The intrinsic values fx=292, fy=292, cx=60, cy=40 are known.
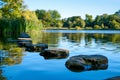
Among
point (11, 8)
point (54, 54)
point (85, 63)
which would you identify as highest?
point (11, 8)

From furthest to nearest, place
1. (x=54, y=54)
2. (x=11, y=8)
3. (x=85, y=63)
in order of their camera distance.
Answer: (x=11, y=8) < (x=54, y=54) < (x=85, y=63)

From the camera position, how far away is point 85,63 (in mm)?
20141

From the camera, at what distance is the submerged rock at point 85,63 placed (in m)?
20.1

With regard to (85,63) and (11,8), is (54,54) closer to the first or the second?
(85,63)

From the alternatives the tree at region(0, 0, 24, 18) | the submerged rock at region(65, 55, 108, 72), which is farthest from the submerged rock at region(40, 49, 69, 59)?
the tree at region(0, 0, 24, 18)

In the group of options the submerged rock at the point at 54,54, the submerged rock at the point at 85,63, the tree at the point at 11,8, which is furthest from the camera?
the tree at the point at 11,8

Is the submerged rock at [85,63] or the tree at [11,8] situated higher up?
the tree at [11,8]

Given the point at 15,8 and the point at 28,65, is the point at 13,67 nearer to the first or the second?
the point at 28,65

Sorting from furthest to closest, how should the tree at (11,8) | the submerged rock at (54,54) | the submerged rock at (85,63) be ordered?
the tree at (11,8)
the submerged rock at (54,54)
the submerged rock at (85,63)

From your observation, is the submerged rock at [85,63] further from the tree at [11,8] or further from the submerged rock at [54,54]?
the tree at [11,8]

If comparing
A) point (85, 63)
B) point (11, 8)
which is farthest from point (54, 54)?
point (11, 8)

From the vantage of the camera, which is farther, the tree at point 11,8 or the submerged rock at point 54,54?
the tree at point 11,8

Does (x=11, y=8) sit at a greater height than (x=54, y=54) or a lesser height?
greater

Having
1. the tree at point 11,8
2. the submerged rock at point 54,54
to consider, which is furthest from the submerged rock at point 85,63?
the tree at point 11,8
